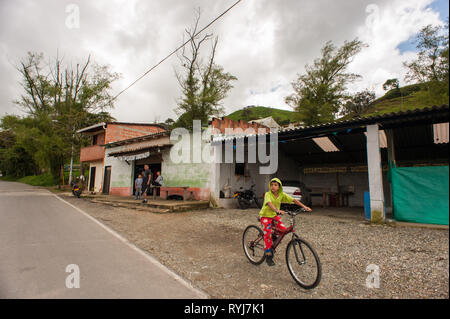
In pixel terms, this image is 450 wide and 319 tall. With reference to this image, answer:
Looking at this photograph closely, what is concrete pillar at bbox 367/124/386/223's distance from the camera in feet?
22.0

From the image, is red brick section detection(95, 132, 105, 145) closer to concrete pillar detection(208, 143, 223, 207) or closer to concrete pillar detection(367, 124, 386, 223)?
concrete pillar detection(208, 143, 223, 207)

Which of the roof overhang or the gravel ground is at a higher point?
the roof overhang

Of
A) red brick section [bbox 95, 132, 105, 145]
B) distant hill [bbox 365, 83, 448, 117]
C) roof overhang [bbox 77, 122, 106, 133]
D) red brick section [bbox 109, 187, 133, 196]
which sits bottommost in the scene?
red brick section [bbox 109, 187, 133, 196]

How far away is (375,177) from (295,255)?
5.39 meters

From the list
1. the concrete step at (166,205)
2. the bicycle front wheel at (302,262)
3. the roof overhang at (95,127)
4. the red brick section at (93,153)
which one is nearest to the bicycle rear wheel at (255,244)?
the bicycle front wheel at (302,262)

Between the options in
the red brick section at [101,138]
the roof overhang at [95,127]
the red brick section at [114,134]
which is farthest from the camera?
the red brick section at [101,138]

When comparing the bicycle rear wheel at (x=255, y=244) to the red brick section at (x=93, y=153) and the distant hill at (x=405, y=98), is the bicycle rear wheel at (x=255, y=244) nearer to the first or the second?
the distant hill at (x=405, y=98)

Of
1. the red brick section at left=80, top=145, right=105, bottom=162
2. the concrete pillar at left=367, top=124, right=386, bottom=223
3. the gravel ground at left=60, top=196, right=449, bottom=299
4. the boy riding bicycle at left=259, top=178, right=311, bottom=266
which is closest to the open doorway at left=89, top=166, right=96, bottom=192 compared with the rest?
the red brick section at left=80, top=145, right=105, bottom=162

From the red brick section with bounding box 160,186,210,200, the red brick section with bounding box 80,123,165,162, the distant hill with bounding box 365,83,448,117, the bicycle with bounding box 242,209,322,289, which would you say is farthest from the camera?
the red brick section with bounding box 80,123,165,162

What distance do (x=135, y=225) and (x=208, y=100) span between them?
781 inches

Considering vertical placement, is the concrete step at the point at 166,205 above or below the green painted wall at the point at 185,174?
below

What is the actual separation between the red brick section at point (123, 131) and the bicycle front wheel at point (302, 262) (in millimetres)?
20207

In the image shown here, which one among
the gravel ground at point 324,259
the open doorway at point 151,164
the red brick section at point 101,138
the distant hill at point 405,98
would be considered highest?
the red brick section at point 101,138

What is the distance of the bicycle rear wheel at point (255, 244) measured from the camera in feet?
13.0
